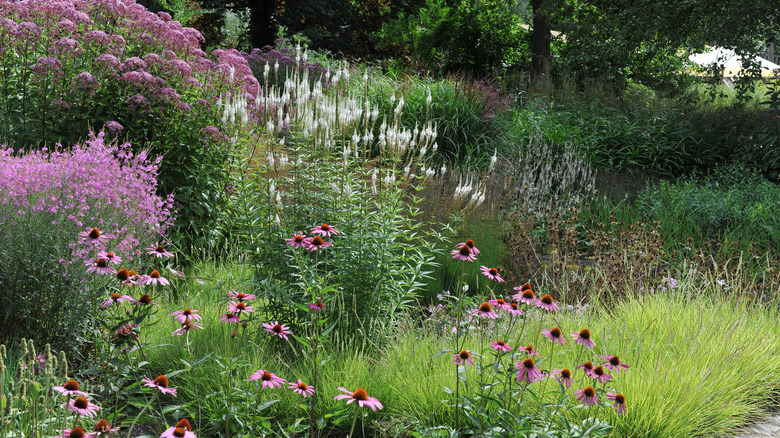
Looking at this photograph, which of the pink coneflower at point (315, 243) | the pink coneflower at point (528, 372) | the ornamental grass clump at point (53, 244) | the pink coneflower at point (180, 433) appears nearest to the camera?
the pink coneflower at point (180, 433)

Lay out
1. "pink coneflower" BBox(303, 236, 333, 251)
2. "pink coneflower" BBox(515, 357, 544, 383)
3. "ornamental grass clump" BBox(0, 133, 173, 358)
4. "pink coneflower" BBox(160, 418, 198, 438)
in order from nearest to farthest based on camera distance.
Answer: "pink coneflower" BBox(160, 418, 198, 438), "pink coneflower" BBox(515, 357, 544, 383), "pink coneflower" BBox(303, 236, 333, 251), "ornamental grass clump" BBox(0, 133, 173, 358)

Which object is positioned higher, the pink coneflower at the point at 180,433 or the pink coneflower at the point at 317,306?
the pink coneflower at the point at 180,433

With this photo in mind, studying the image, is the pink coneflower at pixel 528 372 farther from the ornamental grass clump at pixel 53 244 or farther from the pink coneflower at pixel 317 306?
the ornamental grass clump at pixel 53 244

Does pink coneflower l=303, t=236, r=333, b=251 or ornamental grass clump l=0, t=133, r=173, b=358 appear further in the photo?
ornamental grass clump l=0, t=133, r=173, b=358

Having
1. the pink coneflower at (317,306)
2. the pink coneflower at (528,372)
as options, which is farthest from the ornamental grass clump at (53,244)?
the pink coneflower at (528,372)

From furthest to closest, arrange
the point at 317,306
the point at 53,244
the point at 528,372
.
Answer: the point at 53,244
the point at 317,306
the point at 528,372

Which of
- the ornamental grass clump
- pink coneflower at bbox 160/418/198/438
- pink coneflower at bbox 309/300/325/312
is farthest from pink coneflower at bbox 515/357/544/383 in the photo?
the ornamental grass clump

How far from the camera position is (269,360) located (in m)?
3.49

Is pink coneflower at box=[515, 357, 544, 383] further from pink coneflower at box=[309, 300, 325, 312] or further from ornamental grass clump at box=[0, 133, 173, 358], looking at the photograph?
ornamental grass clump at box=[0, 133, 173, 358]

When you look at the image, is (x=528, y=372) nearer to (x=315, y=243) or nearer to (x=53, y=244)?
(x=315, y=243)

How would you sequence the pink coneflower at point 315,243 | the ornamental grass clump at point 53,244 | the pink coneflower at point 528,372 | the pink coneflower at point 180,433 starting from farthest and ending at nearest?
the ornamental grass clump at point 53,244, the pink coneflower at point 315,243, the pink coneflower at point 528,372, the pink coneflower at point 180,433

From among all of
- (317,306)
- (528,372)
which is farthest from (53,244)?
(528,372)

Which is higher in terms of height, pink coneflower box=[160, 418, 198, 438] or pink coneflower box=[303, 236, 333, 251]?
pink coneflower box=[303, 236, 333, 251]

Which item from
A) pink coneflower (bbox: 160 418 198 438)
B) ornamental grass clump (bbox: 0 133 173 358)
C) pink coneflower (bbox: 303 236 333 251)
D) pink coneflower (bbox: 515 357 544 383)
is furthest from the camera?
ornamental grass clump (bbox: 0 133 173 358)
